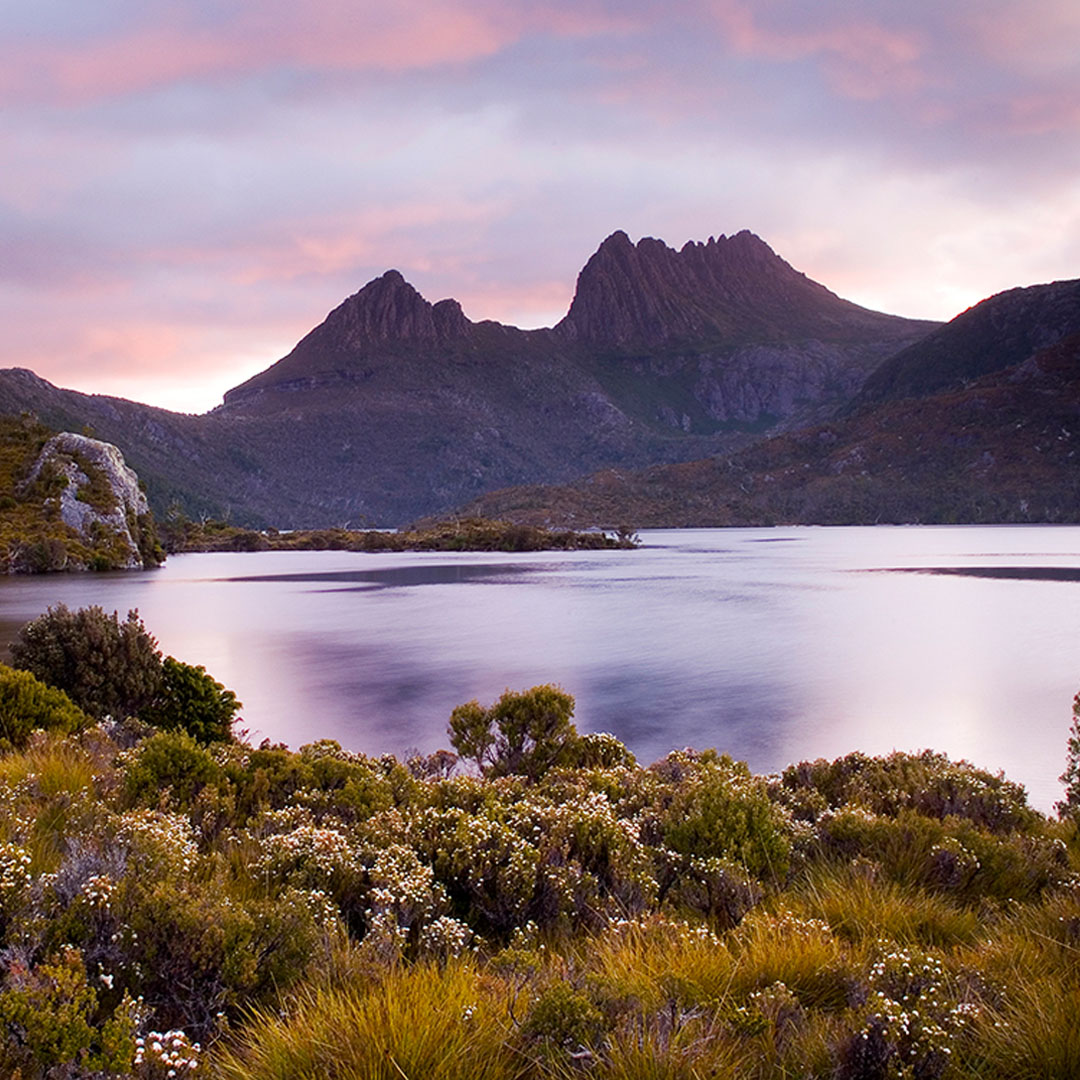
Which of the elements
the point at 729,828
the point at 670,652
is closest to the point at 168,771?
the point at 729,828

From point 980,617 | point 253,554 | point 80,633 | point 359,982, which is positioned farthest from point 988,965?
point 253,554

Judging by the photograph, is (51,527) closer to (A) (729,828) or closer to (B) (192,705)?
(B) (192,705)

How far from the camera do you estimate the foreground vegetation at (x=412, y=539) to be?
11762 cm

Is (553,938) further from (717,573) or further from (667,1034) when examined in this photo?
(717,573)

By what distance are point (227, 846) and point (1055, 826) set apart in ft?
26.3

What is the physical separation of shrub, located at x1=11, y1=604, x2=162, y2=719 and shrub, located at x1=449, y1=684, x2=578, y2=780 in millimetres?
6007

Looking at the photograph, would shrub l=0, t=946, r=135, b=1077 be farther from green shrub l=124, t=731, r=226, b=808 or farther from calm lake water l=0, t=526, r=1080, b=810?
calm lake water l=0, t=526, r=1080, b=810

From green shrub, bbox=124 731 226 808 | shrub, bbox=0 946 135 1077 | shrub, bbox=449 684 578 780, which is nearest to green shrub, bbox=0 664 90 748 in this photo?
green shrub, bbox=124 731 226 808

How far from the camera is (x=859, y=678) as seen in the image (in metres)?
24.8

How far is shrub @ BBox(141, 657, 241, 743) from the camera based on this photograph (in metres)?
14.2

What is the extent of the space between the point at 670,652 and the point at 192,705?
1862 cm

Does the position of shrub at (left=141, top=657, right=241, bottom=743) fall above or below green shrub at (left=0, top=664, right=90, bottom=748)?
below

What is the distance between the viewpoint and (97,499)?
261 ft

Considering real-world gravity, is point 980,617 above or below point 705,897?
below
